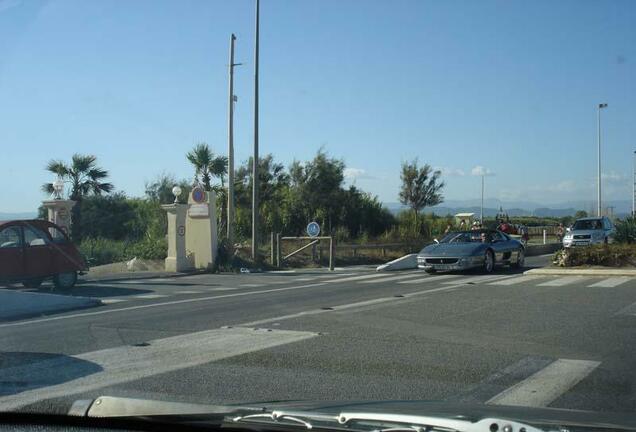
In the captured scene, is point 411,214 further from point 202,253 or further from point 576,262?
point 576,262

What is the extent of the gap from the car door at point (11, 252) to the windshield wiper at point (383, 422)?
13.8 metres

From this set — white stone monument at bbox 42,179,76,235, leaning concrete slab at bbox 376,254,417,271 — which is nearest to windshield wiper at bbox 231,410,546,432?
white stone monument at bbox 42,179,76,235

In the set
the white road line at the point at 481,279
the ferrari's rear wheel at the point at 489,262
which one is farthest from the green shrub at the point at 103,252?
the white road line at the point at 481,279

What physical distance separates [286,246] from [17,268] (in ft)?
46.3

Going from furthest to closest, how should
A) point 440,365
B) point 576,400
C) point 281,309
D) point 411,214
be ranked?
point 411,214
point 281,309
point 440,365
point 576,400

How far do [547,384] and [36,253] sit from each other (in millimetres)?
13364

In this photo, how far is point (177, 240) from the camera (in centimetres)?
2312

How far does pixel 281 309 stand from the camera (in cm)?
1210

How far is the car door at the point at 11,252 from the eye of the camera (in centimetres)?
1577

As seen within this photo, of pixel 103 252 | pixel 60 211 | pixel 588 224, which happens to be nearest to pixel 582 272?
pixel 588 224

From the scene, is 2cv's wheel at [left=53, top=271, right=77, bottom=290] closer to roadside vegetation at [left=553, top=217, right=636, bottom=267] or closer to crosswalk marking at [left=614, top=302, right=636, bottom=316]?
crosswalk marking at [left=614, top=302, right=636, bottom=316]

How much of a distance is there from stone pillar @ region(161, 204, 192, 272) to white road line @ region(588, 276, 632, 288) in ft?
44.2

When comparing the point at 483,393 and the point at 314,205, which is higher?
the point at 314,205

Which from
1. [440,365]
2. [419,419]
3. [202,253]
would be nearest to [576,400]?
[440,365]
